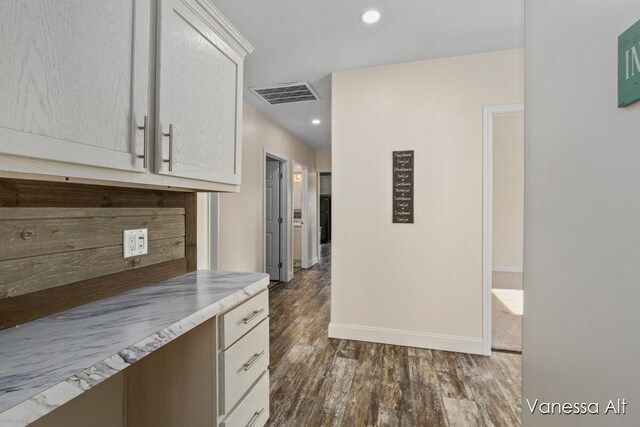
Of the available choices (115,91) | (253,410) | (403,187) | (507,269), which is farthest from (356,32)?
(507,269)

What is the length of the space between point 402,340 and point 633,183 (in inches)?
95.3

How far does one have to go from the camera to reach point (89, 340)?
0.85m

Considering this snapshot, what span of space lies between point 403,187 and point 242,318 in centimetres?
189

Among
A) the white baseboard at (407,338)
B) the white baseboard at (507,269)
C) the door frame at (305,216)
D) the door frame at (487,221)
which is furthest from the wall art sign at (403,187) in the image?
the white baseboard at (507,269)

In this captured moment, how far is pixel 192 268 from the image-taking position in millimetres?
1800

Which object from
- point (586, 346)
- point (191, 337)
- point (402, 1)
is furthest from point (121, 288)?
point (402, 1)

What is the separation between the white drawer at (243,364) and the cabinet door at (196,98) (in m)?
0.78

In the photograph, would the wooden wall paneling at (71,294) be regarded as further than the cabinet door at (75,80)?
Yes

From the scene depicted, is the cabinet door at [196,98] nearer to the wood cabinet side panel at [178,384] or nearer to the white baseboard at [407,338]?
the wood cabinet side panel at [178,384]

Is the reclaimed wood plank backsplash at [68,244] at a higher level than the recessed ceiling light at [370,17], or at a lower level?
lower

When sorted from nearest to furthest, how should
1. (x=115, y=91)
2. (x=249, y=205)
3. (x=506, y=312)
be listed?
(x=115, y=91) → (x=506, y=312) → (x=249, y=205)

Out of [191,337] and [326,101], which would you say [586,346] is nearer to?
[191,337]

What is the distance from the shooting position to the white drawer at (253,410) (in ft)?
4.24

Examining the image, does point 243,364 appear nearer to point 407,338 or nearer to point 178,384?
point 178,384
